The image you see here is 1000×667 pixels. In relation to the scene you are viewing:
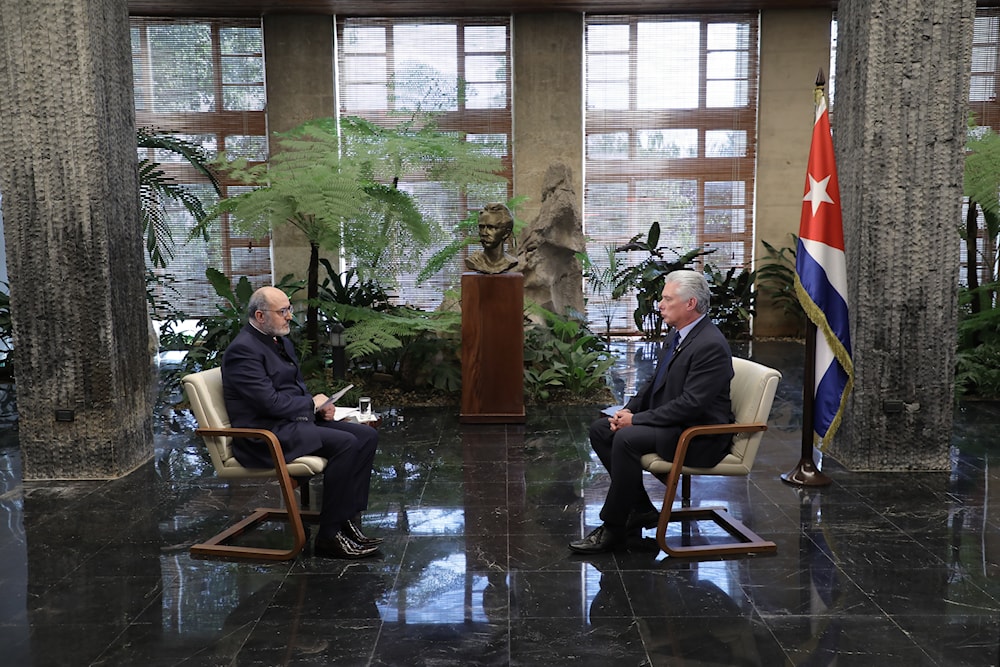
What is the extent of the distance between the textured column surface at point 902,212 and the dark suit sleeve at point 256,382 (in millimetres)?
3722

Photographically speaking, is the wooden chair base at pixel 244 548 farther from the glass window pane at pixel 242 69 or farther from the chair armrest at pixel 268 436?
the glass window pane at pixel 242 69

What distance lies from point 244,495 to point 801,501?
345cm

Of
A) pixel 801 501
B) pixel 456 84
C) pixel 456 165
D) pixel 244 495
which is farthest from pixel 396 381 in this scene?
pixel 456 84

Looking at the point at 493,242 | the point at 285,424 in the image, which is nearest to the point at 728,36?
the point at 493,242

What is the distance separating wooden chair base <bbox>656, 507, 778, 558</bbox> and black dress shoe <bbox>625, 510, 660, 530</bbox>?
15 centimetres

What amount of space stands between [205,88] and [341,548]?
31.9 ft

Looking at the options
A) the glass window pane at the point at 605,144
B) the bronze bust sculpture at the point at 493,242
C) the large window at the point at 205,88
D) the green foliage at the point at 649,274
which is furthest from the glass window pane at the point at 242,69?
the bronze bust sculpture at the point at 493,242

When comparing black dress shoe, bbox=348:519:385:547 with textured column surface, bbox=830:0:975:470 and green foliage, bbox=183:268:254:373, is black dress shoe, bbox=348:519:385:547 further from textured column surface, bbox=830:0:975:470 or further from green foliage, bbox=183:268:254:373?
green foliage, bbox=183:268:254:373

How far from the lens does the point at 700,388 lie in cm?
425

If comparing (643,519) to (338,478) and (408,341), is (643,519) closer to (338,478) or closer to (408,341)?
(338,478)

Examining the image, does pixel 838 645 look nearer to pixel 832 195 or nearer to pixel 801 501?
pixel 801 501

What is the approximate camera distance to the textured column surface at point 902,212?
540 centimetres

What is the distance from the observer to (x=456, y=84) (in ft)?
40.7

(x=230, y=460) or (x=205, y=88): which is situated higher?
(x=205, y=88)
